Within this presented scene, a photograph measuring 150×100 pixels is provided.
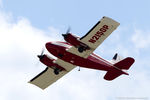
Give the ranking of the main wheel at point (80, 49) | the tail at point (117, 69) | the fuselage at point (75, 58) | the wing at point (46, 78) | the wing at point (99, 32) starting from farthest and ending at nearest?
the wing at point (46, 78) → the tail at point (117, 69) → the fuselage at point (75, 58) → the main wheel at point (80, 49) → the wing at point (99, 32)

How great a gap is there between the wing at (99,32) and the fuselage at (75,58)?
2188mm

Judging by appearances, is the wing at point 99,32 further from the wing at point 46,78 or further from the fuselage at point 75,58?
the wing at point 46,78

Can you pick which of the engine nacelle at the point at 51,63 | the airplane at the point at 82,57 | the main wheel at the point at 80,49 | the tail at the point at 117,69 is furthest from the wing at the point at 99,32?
the engine nacelle at the point at 51,63

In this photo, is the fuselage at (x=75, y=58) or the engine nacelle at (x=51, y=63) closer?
the fuselage at (x=75, y=58)

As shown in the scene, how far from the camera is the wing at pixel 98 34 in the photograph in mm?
47625

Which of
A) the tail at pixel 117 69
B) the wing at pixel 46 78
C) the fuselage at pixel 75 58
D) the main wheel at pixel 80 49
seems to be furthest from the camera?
the wing at pixel 46 78

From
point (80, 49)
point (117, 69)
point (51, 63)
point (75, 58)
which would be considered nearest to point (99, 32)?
point (80, 49)

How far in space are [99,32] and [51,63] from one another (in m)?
8.20

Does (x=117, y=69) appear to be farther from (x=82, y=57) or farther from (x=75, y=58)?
(x=75, y=58)

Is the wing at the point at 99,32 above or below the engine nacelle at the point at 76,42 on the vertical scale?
above

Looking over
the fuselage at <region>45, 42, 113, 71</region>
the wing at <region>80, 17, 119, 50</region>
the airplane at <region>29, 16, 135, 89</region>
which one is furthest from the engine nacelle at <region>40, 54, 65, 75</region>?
the wing at <region>80, 17, 119, 50</region>

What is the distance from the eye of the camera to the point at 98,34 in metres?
48.4

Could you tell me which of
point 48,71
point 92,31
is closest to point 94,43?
point 92,31

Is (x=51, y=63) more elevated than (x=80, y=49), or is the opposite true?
(x=80, y=49)
